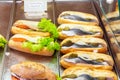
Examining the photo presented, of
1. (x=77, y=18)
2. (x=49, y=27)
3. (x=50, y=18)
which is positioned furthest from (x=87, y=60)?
(x=50, y=18)

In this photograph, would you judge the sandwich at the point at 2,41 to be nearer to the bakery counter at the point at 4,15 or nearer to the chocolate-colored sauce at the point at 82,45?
the bakery counter at the point at 4,15

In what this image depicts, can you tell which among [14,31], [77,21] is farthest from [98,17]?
[14,31]

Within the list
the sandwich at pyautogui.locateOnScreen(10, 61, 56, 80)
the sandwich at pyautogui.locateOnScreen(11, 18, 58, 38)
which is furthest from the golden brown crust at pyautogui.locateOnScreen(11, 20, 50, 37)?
the sandwich at pyautogui.locateOnScreen(10, 61, 56, 80)

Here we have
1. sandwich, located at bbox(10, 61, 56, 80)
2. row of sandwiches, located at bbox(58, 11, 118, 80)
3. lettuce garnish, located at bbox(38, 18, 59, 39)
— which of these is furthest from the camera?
lettuce garnish, located at bbox(38, 18, 59, 39)

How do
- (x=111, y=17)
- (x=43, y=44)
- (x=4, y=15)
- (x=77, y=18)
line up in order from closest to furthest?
(x=43, y=44) → (x=111, y=17) → (x=77, y=18) → (x=4, y=15)

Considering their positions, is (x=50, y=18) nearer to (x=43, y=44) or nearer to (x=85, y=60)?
(x=43, y=44)

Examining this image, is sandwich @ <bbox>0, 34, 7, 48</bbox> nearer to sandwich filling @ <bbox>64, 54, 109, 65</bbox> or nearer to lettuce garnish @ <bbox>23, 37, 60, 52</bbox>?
lettuce garnish @ <bbox>23, 37, 60, 52</bbox>

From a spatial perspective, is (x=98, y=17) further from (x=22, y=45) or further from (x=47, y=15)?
(x=22, y=45)
